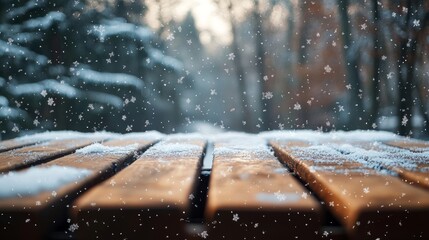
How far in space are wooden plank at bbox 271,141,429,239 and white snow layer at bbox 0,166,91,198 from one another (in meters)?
0.40

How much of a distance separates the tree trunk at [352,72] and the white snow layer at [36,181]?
678 centimetres

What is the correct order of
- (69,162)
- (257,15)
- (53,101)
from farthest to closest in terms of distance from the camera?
1. (257,15)
2. (53,101)
3. (69,162)

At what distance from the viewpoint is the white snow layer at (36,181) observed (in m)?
0.51

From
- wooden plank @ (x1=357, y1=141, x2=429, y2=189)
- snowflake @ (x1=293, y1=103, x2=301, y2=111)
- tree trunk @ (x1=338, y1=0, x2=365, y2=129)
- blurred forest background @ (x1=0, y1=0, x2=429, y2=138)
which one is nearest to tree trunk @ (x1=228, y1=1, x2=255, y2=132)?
snowflake @ (x1=293, y1=103, x2=301, y2=111)

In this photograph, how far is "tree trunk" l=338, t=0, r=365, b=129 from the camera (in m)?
6.81

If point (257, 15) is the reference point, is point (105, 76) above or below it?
below

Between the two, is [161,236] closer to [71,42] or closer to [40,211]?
[40,211]

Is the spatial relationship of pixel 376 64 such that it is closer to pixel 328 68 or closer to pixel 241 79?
pixel 328 68

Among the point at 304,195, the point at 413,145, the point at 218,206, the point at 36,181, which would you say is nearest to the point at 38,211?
the point at 36,181

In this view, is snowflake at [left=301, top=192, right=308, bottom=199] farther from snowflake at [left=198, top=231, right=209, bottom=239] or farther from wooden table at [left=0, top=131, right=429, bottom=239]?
snowflake at [left=198, top=231, right=209, bottom=239]

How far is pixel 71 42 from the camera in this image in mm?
6719

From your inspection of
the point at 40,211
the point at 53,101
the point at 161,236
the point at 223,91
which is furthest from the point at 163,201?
the point at 223,91

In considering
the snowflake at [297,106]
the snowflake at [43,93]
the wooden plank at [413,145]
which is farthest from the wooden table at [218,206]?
the snowflake at [297,106]

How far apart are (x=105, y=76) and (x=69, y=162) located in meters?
6.40
